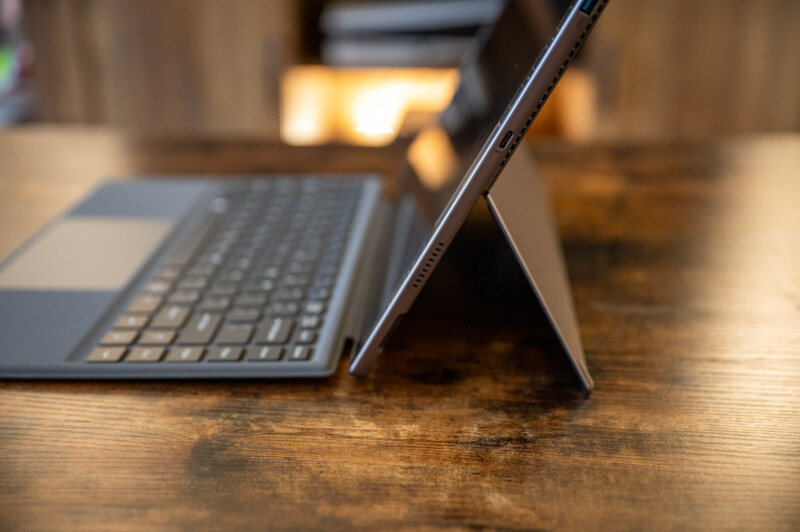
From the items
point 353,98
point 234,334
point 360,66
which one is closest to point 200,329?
point 234,334

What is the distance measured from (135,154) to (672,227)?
0.64 meters

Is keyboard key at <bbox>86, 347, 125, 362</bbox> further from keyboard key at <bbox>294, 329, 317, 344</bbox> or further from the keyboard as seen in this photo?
keyboard key at <bbox>294, 329, 317, 344</bbox>

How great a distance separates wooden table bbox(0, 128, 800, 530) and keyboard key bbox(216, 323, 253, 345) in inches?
1.0

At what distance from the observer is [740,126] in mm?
2004

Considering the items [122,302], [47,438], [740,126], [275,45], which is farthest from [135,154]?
[740,126]

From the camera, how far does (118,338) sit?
1.37 feet

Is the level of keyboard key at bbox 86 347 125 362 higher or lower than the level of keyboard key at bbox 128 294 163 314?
lower

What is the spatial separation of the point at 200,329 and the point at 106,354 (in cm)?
5

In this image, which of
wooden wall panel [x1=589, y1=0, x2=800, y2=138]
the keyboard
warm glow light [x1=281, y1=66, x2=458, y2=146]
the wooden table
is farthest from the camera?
warm glow light [x1=281, y1=66, x2=458, y2=146]

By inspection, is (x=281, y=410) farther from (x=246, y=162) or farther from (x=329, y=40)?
(x=329, y=40)

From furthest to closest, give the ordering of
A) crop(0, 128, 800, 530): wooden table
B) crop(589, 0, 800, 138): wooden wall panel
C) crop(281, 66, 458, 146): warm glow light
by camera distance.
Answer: crop(281, 66, 458, 146): warm glow light → crop(589, 0, 800, 138): wooden wall panel → crop(0, 128, 800, 530): wooden table

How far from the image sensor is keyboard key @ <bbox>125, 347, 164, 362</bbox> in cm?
40

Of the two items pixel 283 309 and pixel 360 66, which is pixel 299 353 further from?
pixel 360 66

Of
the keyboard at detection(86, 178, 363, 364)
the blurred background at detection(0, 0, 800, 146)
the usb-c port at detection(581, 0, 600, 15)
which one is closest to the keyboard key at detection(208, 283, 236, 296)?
the keyboard at detection(86, 178, 363, 364)
